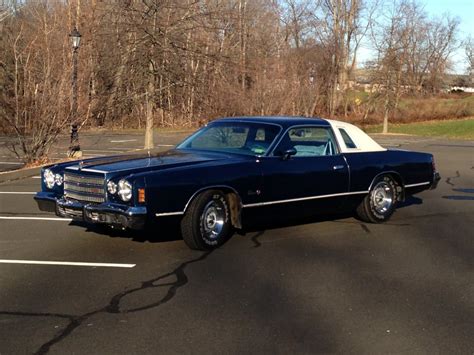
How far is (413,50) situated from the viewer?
221ft

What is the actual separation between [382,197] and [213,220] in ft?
9.87

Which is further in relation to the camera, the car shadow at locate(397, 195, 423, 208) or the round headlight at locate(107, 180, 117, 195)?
the car shadow at locate(397, 195, 423, 208)

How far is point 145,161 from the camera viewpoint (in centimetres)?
680

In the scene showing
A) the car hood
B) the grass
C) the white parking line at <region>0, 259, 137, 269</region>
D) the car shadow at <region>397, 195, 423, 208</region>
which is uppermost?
the car hood

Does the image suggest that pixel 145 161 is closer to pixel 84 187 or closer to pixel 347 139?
pixel 84 187

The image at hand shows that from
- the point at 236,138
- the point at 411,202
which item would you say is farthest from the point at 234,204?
the point at 411,202

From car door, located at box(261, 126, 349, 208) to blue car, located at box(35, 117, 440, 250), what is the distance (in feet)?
0.04

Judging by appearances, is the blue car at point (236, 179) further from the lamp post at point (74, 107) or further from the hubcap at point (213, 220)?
the lamp post at point (74, 107)

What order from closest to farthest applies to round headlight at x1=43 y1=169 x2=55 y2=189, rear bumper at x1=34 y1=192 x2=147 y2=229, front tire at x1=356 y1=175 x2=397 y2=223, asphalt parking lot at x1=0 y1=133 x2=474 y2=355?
asphalt parking lot at x1=0 y1=133 x2=474 y2=355 < rear bumper at x1=34 y1=192 x2=147 y2=229 < round headlight at x1=43 y1=169 x2=55 y2=189 < front tire at x1=356 y1=175 x2=397 y2=223

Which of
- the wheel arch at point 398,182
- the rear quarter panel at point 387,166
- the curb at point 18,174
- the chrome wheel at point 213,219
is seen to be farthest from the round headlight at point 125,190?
the curb at point 18,174

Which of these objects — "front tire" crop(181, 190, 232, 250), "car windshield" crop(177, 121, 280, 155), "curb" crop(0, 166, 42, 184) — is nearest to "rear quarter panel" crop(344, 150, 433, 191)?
"car windshield" crop(177, 121, 280, 155)

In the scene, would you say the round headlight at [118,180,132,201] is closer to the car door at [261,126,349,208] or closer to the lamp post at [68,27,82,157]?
the car door at [261,126,349,208]

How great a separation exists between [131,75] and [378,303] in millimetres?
17879

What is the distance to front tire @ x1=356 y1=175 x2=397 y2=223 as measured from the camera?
27.5 feet
